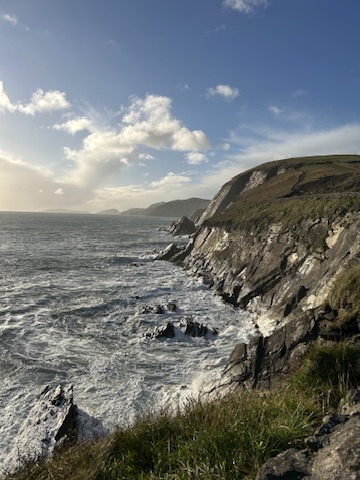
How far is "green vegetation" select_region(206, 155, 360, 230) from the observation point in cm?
2873

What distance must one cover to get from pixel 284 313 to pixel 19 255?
44.2 m

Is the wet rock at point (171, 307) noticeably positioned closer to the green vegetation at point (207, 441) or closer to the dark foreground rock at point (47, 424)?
the dark foreground rock at point (47, 424)

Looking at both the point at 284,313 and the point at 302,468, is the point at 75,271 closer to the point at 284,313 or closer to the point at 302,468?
the point at 284,313

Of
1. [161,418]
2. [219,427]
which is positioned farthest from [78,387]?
[219,427]

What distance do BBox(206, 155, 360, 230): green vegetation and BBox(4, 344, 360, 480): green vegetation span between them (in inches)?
917

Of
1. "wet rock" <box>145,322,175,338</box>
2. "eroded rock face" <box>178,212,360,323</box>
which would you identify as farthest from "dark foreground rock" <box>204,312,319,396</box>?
"wet rock" <box>145,322,175,338</box>

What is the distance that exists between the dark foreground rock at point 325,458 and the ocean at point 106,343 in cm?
865

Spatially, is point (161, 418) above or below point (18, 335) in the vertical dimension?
above

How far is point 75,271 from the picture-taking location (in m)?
39.8

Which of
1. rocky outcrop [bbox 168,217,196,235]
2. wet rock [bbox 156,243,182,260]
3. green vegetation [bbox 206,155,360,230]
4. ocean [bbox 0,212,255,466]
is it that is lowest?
ocean [bbox 0,212,255,466]

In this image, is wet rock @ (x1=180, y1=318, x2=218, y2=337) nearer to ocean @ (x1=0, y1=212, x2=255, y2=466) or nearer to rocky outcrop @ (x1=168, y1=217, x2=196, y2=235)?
ocean @ (x1=0, y1=212, x2=255, y2=466)

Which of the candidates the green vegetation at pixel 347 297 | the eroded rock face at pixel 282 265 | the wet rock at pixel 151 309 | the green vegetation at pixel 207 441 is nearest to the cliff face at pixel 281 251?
the eroded rock face at pixel 282 265

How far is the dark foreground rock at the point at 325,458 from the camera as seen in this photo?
3268 millimetres

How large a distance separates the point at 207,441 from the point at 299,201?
33794 millimetres
